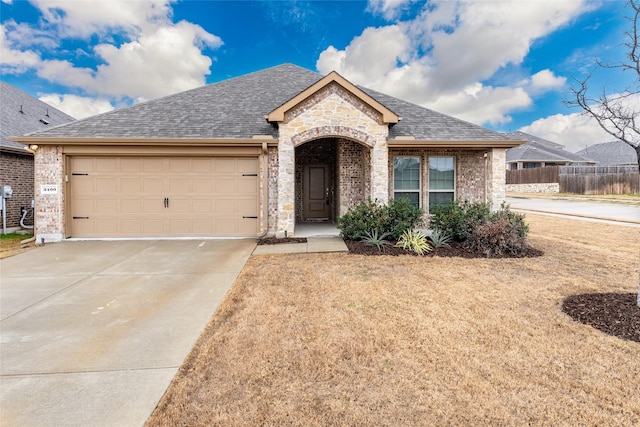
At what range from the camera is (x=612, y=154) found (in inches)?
2069

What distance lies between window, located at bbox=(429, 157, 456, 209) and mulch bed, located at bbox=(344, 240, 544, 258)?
A: 2.83 metres

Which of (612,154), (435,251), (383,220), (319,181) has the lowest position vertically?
(435,251)

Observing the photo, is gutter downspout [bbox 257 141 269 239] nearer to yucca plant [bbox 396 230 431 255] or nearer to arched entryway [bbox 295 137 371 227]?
arched entryway [bbox 295 137 371 227]

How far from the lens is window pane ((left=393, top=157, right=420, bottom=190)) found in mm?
10820

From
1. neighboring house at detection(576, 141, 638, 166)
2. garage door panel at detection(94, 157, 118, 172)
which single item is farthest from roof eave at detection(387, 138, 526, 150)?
neighboring house at detection(576, 141, 638, 166)

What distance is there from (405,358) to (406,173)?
27.6 ft

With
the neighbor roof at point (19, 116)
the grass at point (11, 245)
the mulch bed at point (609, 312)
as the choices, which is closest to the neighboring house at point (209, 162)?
the grass at point (11, 245)

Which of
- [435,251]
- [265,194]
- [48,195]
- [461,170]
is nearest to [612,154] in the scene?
[461,170]

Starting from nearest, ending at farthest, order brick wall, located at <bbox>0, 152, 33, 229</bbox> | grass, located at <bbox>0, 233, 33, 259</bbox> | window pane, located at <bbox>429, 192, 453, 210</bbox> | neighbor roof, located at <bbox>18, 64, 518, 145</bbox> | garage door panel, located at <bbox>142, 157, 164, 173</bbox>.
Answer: grass, located at <bbox>0, 233, 33, 259</bbox>, neighbor roof, located at <bbox>18, 64, 518, 145</bbox>, garage door panel, located at <bbox>142, 157, 164, 173</bbox>, window pane, located at <bbox>429, 192, 453, 210</bbox>, brick wall, located at <bbox>0, 152, 33, 229</bbox>

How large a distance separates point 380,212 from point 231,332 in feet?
19.0

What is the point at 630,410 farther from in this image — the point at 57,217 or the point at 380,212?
the point at 57,217

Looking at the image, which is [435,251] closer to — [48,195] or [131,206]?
[131,206]

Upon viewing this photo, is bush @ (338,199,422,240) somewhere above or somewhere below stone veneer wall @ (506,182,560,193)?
below

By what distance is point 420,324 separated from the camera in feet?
12.8
